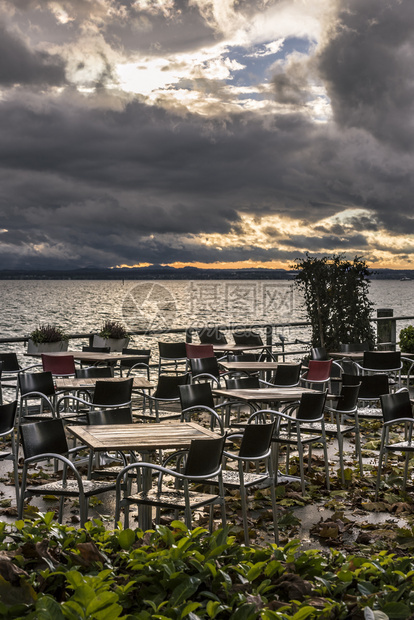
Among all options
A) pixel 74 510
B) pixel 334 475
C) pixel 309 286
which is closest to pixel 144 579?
pixel 74 510

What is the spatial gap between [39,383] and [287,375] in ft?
8.68

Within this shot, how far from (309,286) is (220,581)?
10371 millimetres

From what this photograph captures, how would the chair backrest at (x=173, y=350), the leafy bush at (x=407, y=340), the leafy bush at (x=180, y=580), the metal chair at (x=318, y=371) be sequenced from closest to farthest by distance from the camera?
the leafy bush at (x=180, y=580) → the metal chair at (x=318, y=371) → the chair backrest at (x=173, y=350) → the leafy bush at (x=407, y=340)

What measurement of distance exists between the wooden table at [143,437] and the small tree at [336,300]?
7178 mm

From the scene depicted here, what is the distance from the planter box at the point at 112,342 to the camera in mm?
11680

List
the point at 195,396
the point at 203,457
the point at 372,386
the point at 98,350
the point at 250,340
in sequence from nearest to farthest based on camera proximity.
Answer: the point at 203,457, the point at 195,396, the point at 372,386, the point at 98,350, the point at 250,340

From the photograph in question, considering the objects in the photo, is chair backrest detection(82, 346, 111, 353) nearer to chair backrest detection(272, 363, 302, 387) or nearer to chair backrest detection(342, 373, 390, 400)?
chair backrest detection(272, 363, 302, 387)

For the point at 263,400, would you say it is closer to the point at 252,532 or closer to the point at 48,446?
the point at 252,532

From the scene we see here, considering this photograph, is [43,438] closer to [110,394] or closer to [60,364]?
[110,394]

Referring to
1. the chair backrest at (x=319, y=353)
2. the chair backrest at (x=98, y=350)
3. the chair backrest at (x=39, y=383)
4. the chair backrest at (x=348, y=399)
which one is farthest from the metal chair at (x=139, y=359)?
the chair backrest at (x=348, y=399)

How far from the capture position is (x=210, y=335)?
1182cm

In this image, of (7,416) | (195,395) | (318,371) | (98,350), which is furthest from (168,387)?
(98,350)

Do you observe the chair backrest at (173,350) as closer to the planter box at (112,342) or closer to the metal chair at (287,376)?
the planter box at (112,342)

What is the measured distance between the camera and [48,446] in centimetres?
475
